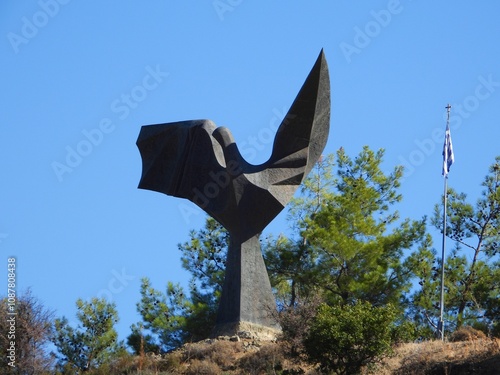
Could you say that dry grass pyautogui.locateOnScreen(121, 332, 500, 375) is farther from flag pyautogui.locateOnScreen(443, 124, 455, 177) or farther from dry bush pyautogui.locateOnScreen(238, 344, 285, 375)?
flag pyautogui.locateOnScreen(443, 124, 455, 177)

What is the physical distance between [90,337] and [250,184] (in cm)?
671

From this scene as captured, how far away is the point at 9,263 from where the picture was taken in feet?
91.0

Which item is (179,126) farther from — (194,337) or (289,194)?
(194,337)

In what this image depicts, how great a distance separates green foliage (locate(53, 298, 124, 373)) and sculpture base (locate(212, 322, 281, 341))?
379cm

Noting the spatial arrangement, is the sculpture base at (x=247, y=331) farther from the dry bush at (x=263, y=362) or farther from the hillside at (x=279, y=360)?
the dry bush at (x=263, y=362)

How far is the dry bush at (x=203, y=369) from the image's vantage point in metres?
28.2

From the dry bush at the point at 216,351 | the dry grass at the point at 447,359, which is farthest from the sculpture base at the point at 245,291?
the dry grass at the point at 447,359

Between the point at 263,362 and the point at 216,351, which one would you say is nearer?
the point at 263,362

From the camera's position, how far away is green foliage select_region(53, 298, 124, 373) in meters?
34.0

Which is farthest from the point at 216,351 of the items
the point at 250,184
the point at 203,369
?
the point at 250,184

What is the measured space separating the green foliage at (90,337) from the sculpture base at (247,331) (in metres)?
3.79

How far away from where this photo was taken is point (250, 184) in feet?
101

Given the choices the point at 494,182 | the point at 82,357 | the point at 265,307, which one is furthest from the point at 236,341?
the point at 494,182

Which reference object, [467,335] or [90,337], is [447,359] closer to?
[467,335]
